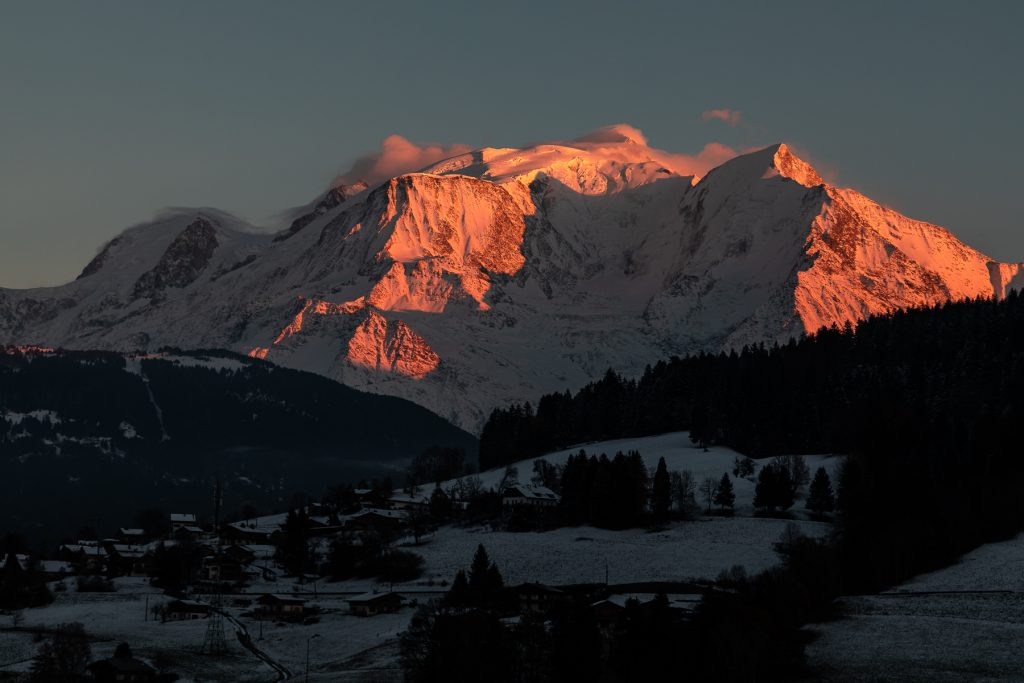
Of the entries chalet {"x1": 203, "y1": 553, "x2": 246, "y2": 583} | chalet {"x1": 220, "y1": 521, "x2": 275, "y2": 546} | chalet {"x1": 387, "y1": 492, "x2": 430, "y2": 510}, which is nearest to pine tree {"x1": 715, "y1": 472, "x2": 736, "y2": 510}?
chalet {"x1": 387, "y1": 492, "x2": 430, "y2": 510}

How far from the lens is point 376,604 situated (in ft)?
415

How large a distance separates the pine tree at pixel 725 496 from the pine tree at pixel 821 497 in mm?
6773

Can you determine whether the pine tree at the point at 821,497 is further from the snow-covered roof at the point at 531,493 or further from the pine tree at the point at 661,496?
the snow-covered roof at the point at 531,493

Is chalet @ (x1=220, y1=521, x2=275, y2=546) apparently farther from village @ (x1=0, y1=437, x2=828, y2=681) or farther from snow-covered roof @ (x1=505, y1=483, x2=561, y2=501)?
snow-covered roof @ (x1=505, y1=483, x2=561, y2=501)

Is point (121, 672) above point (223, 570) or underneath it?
underneath

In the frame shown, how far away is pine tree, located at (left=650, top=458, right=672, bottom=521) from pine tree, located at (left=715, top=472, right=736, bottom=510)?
4.61 meters

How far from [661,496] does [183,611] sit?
1802 inches

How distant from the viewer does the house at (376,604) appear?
414 ft

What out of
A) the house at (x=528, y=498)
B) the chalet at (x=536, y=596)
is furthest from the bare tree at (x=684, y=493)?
the chalet at (x=536, y=596)

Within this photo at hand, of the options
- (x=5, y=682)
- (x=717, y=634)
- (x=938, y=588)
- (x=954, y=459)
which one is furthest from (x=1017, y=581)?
(x=5, y=682)

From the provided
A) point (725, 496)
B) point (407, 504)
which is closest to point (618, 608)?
point (725, 496)

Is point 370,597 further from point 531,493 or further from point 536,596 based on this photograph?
point 531,493

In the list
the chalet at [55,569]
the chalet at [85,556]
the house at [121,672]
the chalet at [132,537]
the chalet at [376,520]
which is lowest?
the house at [121,672]

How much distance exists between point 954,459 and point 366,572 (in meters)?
53.7
